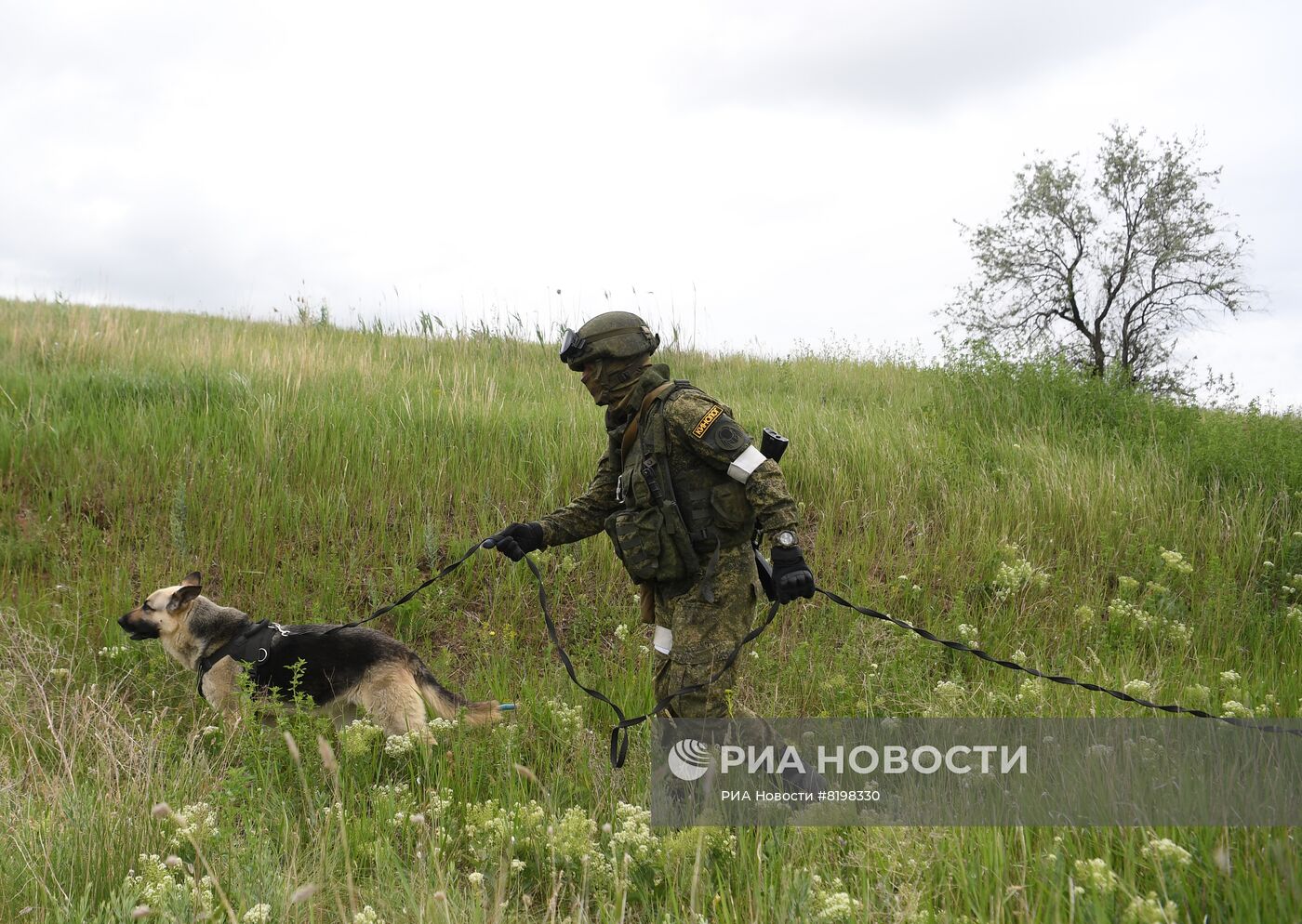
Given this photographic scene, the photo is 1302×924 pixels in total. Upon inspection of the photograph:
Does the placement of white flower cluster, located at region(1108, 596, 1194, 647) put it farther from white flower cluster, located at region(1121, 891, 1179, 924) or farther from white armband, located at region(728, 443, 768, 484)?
white flower cluster, located at region(1121, 891, 1179, 924)

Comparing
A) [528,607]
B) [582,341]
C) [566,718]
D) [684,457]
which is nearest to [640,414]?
[684,457]

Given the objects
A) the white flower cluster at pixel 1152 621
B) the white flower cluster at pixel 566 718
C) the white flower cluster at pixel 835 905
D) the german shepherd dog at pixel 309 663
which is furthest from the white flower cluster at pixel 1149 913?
the white flower cluster at pixel 1152 621

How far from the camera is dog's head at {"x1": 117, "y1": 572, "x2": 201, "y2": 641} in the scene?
5.16m

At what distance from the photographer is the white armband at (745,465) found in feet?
13.2

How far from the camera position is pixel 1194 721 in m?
4.29

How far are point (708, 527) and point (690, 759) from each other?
1180mm

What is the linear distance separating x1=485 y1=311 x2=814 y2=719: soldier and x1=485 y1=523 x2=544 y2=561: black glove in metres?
0.02

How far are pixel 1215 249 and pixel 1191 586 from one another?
20039 millimetres

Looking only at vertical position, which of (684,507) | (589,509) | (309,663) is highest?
(684,507)

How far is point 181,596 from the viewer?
5.10 m

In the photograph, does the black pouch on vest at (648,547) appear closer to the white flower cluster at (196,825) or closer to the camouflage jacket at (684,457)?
the camouflage jacket at (684,457)

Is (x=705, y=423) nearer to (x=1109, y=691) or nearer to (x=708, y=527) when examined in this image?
(x=708, y=527)

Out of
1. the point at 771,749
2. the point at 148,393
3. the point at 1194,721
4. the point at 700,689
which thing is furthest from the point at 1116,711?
the point at 148,393

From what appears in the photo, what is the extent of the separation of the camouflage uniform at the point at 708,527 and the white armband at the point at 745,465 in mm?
26
